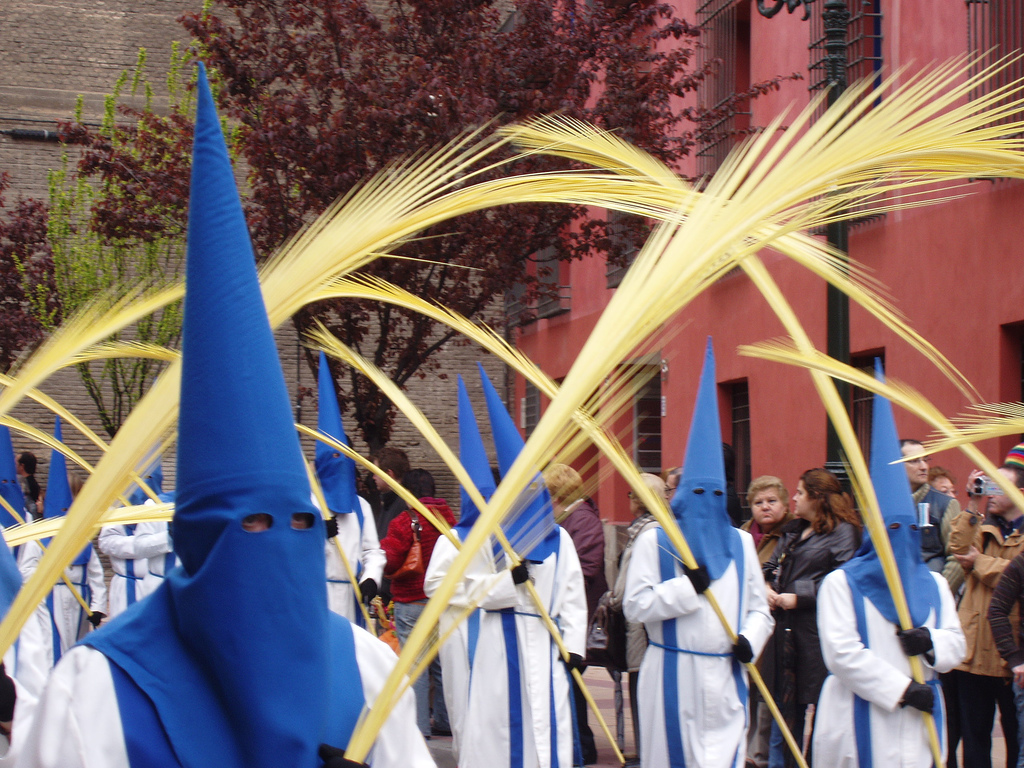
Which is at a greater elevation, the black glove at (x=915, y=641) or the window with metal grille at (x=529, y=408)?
the window with metal grille at (x=529, y=408)

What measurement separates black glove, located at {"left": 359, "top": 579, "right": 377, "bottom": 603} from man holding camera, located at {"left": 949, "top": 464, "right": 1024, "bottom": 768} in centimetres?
397

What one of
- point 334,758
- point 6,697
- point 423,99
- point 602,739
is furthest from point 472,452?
point 334,758

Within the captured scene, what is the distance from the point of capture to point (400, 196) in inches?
111

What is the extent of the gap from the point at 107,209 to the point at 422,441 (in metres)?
8.88

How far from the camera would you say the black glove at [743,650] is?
5715mm

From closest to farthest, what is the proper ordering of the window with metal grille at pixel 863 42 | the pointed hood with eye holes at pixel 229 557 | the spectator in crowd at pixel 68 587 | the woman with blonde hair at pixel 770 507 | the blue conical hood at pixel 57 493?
the pointed hood with eye holes at pixel 229 557 → the woman with blonde hair at pixel 770 507 → the spectator in crowd at pixel 68 587 → the blue conical hood at pixel 57 493 → the window with metal grille at pixel 863 42

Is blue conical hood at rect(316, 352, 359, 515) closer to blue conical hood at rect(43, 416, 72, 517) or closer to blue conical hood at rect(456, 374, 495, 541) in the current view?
blue conical hood at rect(456, 374, 495, 541)

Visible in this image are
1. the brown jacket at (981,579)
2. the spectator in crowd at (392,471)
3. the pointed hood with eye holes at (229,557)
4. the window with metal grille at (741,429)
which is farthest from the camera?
the window with metal grille at (741,429)

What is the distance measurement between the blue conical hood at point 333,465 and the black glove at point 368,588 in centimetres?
54

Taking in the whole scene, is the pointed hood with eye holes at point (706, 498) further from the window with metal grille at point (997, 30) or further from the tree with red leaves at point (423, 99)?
the tree with red leaves at point (423, 99)

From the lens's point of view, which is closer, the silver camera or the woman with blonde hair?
the silver camera

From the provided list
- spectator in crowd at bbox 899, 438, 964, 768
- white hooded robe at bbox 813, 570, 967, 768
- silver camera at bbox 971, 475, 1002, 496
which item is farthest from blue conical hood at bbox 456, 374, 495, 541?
silver camera at bbox 971, 475, 1002, 496

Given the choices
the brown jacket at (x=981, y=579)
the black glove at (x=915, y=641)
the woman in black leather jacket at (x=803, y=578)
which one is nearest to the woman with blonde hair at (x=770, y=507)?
the woman in black leather jacket at (x=803, y=578)

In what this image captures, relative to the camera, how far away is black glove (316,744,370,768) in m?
2.31
